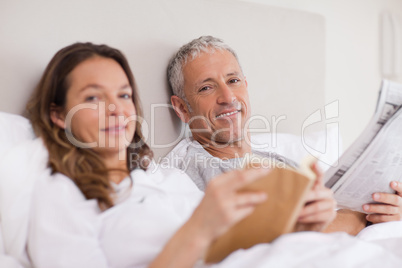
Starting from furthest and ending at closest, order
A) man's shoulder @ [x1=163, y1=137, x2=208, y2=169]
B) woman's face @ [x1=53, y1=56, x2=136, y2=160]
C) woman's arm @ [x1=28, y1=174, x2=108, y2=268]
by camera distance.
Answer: man's shoulder @ [x1=163, y1=137, x2=208, y2=169]
woman's face @ [x1=53, y1=56, x2=136, y2=160]
woman's arm @ [x1=28, y1=174, x2=108, y2=268]

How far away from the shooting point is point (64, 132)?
3.45ft

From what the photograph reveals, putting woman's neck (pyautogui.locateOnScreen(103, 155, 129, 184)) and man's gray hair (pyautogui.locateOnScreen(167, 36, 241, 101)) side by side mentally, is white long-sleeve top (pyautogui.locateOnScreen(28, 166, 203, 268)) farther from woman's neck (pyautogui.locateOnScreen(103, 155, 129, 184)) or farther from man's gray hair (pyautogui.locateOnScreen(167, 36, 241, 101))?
man's gray hair (pyautogui.locateOnScreen(167, 36, 241, 101))

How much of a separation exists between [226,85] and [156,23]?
0.31 metres

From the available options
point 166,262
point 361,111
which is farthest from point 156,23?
point 361,111

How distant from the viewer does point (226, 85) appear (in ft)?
4.89

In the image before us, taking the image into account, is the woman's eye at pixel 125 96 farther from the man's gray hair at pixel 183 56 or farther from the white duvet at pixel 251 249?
the man's gray hair at pixel 183 56

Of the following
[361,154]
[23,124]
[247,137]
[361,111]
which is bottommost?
[361,111]

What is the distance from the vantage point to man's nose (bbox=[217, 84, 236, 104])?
4.83 ft

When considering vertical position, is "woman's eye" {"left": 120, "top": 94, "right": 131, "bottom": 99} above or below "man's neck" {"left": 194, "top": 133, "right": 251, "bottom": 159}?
above

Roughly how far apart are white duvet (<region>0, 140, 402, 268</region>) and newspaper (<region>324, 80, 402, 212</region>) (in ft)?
0.73

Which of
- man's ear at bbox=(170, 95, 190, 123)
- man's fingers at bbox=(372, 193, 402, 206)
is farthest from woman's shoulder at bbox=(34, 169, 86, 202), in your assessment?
man's fingers at bbox=(372, 193, 402, 206)

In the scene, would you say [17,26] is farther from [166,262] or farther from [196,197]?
[166,262]

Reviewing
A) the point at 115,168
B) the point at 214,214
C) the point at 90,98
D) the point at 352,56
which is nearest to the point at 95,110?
the point at 90,98

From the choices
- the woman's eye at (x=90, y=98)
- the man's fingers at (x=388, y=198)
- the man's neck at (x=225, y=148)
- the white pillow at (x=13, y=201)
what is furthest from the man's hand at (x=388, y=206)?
the white pillow at (x=13, y=201)
